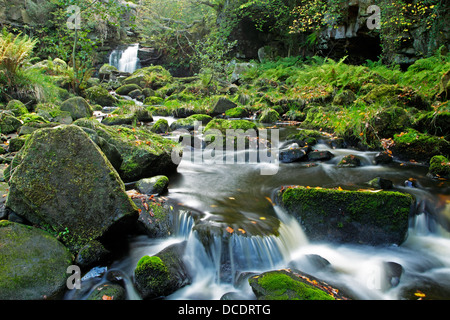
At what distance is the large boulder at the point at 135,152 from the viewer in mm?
4926

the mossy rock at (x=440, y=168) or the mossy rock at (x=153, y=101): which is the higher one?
the mossy rock at (x=153, y=101)

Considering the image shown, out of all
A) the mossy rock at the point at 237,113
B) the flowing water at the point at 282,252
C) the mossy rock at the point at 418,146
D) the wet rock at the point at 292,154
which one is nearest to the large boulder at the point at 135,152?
the flowing water at the point at 282,252

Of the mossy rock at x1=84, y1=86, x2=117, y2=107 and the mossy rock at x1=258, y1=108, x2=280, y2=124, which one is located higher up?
the mossy rock at x1=84, y1=86, x2=117, y2=107

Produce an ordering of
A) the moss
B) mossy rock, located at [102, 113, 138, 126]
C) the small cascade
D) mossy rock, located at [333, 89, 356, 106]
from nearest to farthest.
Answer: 1. the moss
2. the small cascade
3. mossy rock, located at [102, 113, 138, 126]
4. mossy rock, located at [333, 89, 356, 106]

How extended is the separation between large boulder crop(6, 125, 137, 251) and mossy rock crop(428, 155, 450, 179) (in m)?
5.59

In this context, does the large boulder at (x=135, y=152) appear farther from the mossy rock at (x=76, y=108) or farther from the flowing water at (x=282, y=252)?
the mossy rock at (x=76, y=108)

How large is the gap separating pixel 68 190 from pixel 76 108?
6481 mm

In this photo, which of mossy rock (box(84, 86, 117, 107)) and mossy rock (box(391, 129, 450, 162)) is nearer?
mossy rock (box(391, 129, 450, 162))

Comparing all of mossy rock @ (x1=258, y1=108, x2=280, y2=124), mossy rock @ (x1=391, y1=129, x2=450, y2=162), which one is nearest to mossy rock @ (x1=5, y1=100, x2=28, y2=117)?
mossy rock @ (x1=258, y1=108, x2=280, y2=124)

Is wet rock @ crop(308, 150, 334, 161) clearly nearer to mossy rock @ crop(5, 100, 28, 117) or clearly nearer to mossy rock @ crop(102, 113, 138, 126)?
mossy rock @ crop(102, 113, 138, 126)

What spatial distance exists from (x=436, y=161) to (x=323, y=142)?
2663 millimetres

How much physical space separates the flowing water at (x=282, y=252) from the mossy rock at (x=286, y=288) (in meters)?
0.27

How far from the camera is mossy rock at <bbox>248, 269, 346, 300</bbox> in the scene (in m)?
2.53

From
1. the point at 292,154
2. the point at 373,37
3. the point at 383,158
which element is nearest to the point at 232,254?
the point at 292,154
